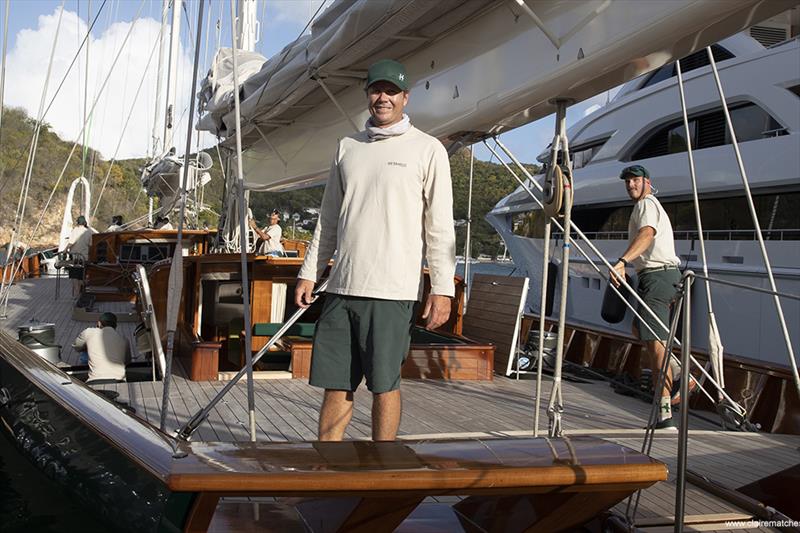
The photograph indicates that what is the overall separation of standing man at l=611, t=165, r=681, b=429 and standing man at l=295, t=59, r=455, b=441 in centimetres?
231

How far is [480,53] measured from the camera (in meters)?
3.84

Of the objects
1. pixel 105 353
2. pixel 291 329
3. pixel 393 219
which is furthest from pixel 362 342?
pixel 105 353

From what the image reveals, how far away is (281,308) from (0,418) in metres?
2.76

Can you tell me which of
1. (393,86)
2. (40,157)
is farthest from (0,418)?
(40,157)

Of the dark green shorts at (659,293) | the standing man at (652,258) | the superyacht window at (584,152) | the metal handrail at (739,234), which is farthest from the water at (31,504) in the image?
the superyacht window at (584,152)

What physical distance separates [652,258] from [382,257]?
280cm

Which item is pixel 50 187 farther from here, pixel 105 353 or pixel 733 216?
pixel 105 353

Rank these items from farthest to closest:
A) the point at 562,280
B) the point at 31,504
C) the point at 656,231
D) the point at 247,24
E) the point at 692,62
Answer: the point at 692,62
the point at 247,24
the point at 656,231
the point at 31,504
the point at 562,280

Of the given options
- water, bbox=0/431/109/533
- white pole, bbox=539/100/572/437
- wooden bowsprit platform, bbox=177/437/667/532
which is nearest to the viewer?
wooden bowsprit platform, bbox=177/437/667/532

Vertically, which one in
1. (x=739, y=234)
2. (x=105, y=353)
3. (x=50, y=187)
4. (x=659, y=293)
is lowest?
(x=105, y=353)

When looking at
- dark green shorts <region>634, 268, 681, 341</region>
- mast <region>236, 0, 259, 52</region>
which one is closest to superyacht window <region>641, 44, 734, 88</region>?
mast <region>236, 0, 259, 52</region>

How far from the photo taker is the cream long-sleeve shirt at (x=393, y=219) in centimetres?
290

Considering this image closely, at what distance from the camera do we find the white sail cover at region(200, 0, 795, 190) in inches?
112

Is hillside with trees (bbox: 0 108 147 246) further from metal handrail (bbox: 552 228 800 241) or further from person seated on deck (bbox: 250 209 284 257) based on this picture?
metal handrail (bbox: 552 228 800 241)
